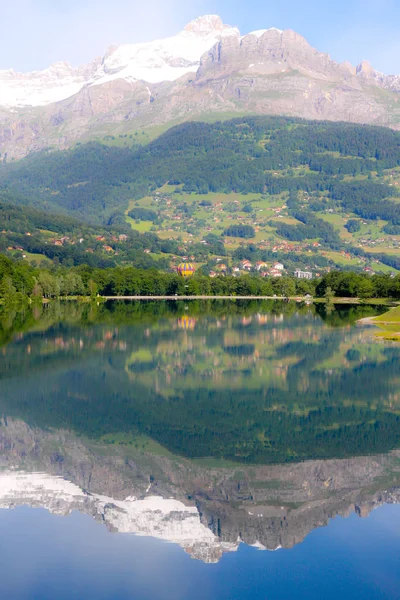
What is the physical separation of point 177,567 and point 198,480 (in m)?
5.99

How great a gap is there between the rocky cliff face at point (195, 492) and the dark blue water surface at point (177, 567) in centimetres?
63

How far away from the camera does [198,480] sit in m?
22.9

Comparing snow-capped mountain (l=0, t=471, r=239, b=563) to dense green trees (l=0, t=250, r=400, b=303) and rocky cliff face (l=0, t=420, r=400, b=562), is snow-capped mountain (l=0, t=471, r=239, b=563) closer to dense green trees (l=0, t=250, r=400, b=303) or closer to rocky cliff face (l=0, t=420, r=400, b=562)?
rocky cliff face (l=0, t=420, r=400, b=562)

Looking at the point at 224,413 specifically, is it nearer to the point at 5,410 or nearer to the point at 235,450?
the point at 235,450

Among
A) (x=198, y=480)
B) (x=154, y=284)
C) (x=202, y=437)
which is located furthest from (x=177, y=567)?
(x=154, y=284)

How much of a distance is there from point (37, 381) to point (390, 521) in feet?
82.8

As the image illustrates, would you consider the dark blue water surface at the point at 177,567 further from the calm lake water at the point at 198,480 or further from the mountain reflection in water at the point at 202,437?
the mountain reflection in water at the point at 202,437

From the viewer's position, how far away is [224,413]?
33.0 meters

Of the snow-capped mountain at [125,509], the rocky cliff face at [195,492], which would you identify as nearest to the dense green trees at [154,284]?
the rocky cliff face at [195,492]

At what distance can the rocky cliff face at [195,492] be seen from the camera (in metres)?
19.0

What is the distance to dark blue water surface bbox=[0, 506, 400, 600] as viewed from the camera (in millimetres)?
15758

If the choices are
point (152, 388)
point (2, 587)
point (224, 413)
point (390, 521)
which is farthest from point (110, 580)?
point (152, 388)

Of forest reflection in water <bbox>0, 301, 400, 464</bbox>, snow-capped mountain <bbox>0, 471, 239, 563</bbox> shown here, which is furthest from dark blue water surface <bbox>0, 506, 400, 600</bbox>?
forest reflection in water <bbox>0, 301, 400, 464</bbox>

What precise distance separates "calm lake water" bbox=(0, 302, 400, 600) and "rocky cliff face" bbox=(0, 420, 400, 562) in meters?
0.06
